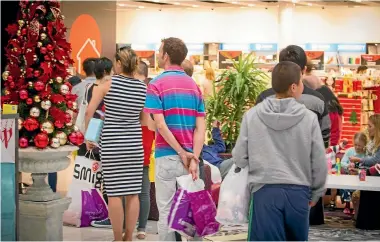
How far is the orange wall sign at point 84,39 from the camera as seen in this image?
33.2 feet

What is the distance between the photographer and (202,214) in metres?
4.77

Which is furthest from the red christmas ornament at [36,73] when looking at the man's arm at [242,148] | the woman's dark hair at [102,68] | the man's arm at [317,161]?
the man's arm at [317,161]

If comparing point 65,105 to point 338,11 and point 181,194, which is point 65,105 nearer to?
point 181,194

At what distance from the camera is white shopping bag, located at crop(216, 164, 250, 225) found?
4.24m

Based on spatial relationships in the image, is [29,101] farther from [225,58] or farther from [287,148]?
[225,58]

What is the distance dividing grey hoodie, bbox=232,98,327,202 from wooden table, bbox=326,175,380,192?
2.65 metres

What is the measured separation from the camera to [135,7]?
22.2 m

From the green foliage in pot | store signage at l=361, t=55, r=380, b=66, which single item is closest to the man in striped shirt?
the green foliage in pot

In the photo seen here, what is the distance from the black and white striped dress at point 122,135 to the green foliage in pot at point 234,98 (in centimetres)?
252

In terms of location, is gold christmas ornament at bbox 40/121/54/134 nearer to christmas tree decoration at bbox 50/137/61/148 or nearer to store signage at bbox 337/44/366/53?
christmas tree decoration at bbox 50/137/61/148

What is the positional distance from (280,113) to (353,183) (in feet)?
10.3

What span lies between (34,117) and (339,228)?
3.42 meters

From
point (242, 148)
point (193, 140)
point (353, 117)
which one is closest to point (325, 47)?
point (353, 117)

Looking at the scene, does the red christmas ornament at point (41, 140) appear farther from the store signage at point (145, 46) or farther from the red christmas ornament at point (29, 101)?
the store signage at point (145, 46)
